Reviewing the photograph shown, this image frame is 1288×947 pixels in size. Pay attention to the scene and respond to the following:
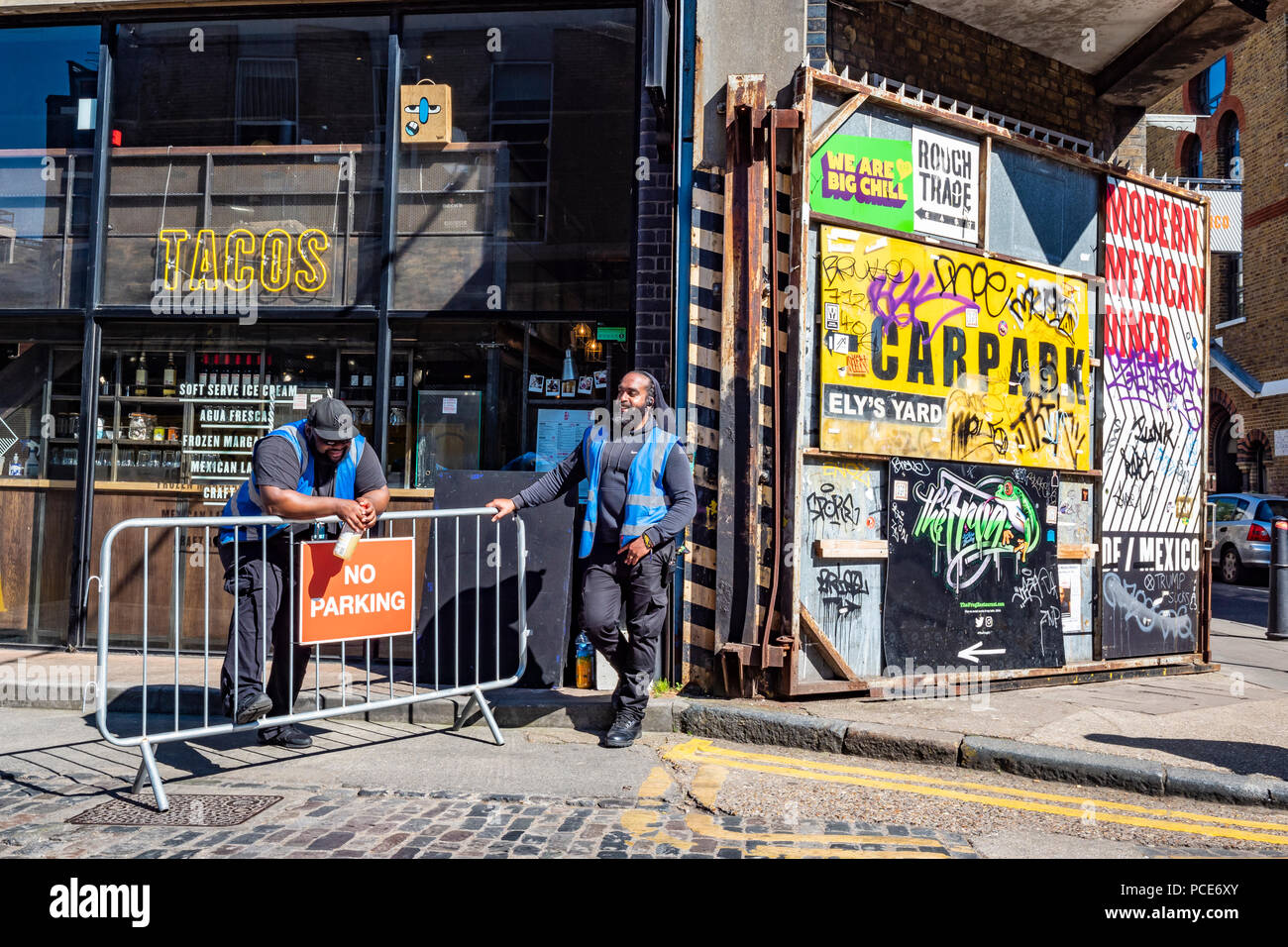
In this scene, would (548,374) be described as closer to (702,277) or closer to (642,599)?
(702,277)

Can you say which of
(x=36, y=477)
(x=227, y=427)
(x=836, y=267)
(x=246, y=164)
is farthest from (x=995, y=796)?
(x=36, y=477)

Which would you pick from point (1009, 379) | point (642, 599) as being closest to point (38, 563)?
point (642, 599)

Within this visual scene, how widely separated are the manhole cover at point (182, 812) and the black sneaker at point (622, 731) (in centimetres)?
181

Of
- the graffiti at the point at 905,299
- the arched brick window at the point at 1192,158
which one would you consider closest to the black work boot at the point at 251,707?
the graffiti at the point at 905,299

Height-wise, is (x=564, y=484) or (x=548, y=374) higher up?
(x=548, y=374)

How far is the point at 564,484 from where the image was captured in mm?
5918

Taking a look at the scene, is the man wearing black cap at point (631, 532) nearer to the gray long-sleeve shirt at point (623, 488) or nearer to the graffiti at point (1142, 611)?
the gray long-sleeve shirt at point (623, 488)

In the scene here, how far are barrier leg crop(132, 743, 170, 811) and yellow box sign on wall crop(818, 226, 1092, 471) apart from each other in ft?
13.8

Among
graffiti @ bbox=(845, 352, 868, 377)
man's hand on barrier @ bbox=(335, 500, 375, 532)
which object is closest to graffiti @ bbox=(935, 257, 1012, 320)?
graffiti @ bbox=(845, 352, 868, 377)

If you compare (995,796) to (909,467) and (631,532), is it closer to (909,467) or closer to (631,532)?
(631,532)

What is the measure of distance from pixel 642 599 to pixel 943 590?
2.49m

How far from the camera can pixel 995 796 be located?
15.7 ft

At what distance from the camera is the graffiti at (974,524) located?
6945 millimetres
